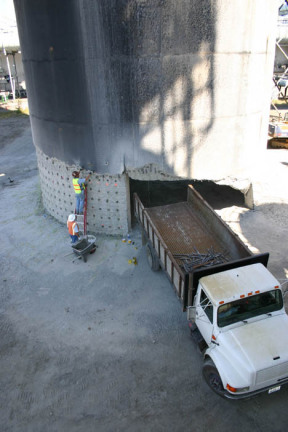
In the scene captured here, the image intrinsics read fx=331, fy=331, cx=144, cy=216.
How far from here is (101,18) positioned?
991cm

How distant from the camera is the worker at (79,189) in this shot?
11.9 m

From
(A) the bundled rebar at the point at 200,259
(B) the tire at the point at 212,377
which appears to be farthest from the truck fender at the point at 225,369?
(A) the bundled rebar at the point at 200,259

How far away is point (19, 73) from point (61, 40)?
40.6m

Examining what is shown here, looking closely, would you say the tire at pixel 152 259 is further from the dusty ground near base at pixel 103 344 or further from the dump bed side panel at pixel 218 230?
the dump bed side panel at pixel 218 230

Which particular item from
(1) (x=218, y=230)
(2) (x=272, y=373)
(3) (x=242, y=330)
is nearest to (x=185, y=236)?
(1) (x=218, y=230)

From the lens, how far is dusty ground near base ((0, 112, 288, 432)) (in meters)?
6.41

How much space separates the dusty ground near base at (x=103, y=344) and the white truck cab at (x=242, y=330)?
2.30ft

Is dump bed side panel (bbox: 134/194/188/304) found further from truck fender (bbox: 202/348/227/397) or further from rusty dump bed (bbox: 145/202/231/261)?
truck fender (bbox: 202/348/227/397)

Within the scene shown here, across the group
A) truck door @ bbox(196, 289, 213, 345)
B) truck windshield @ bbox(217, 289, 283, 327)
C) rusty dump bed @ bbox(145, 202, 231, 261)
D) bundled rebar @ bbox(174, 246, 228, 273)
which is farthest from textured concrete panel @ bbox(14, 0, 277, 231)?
truck windshield @ bbox(217, 289, 283, 327)

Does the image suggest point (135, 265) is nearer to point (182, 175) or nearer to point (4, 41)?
point (182, 175)

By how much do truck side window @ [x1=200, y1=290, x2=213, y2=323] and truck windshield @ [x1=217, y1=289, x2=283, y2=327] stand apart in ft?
0.72

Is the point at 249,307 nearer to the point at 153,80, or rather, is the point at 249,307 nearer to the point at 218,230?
the point at 218,230

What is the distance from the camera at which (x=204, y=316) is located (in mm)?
6969

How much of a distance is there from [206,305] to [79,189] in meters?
6.93
